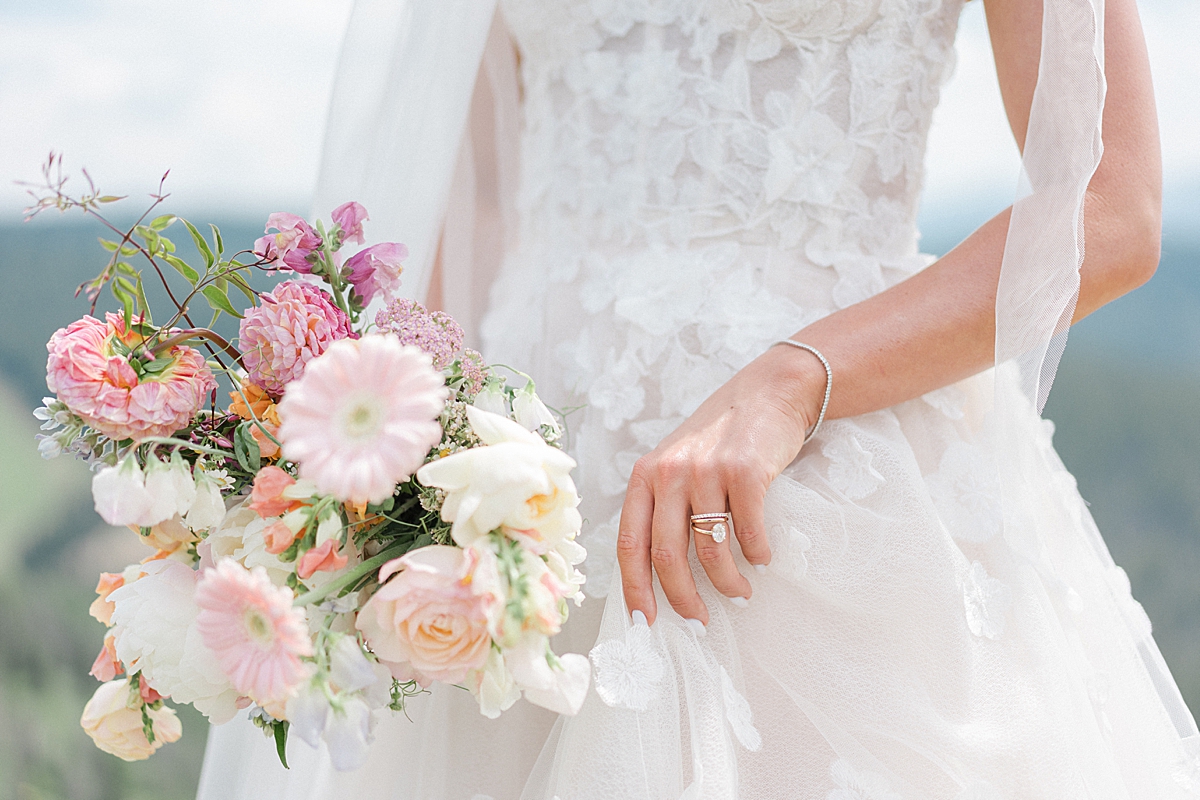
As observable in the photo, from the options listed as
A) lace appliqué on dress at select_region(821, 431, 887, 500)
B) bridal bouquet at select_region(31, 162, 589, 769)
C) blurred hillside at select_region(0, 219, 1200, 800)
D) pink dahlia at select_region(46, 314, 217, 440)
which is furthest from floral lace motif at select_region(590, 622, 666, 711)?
blurred hillside at select_region(0, 219, 1200, 800)

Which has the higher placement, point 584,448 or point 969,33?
point 969,33

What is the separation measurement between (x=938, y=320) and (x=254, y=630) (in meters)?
0.57

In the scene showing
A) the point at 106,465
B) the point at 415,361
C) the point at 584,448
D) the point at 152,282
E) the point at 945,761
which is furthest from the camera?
the point at 152,282

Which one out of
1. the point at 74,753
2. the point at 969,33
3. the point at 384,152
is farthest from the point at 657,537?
the point at 74,753

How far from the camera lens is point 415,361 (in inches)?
15.9

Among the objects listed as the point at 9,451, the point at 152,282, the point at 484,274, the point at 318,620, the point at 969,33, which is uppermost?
the point at 969,33

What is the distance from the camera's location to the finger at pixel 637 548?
24.5 inches

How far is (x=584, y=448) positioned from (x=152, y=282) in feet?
4.87

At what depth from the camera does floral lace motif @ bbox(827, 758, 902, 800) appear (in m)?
0.60

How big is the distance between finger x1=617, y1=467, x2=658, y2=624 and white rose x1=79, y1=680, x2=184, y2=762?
34cm

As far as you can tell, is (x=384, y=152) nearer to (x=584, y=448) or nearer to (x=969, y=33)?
(x=584, y=448)

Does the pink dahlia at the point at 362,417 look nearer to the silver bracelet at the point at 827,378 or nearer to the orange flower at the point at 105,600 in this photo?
the orange flower at the point at 105,600

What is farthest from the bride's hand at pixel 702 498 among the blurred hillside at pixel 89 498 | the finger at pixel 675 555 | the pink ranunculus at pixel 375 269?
the blurred hillside at pixel 89 498

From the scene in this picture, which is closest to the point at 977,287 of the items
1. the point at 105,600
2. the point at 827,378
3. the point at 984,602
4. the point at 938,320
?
the point at 938,320
